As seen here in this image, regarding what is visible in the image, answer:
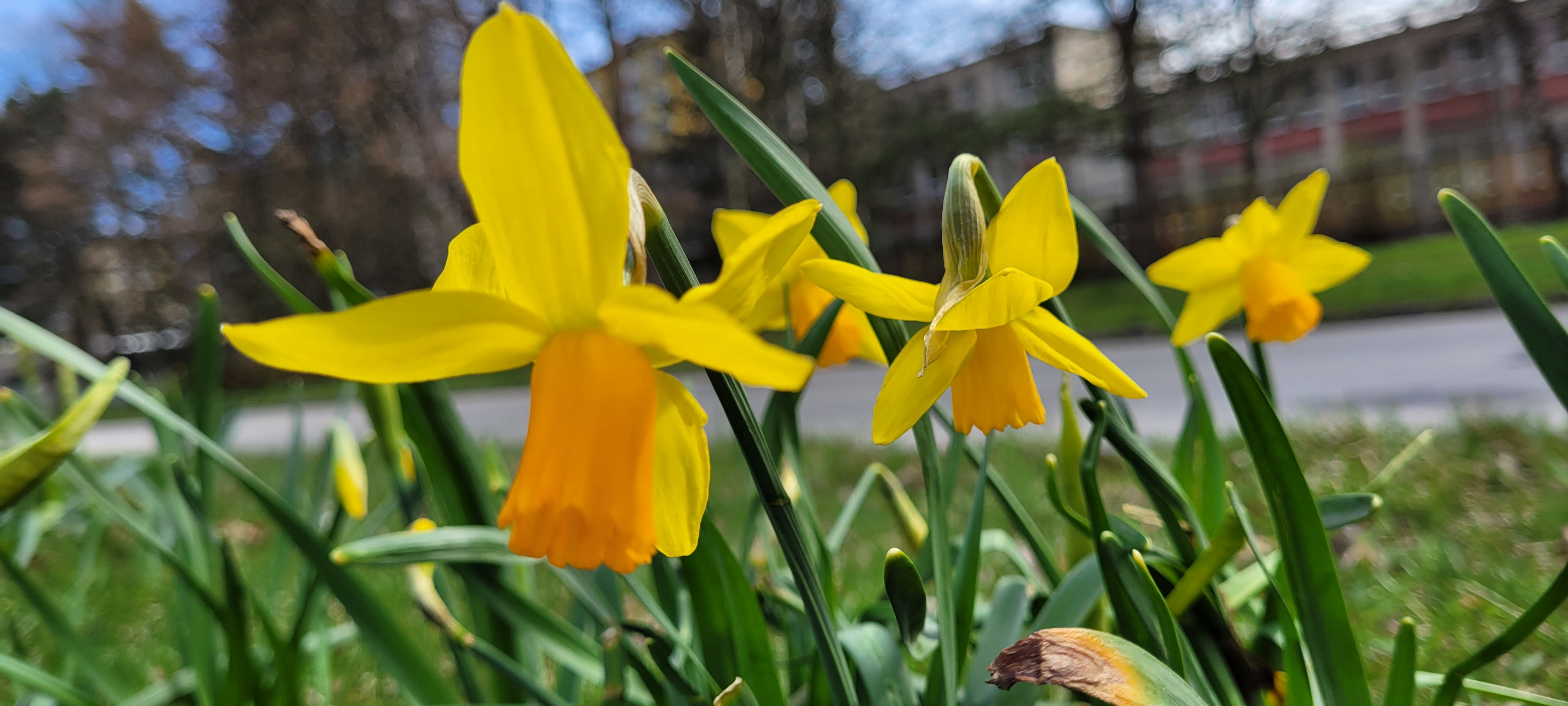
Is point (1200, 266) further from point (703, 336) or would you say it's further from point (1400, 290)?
point (1400, 290)

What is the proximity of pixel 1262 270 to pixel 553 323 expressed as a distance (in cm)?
88

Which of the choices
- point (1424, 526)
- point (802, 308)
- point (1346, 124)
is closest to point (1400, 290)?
point (1424, 526)

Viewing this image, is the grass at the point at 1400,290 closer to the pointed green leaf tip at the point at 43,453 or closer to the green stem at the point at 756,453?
the green stem at the point at 756,453

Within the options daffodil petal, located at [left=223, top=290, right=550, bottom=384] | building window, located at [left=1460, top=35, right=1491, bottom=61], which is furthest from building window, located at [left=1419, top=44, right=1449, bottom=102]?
daffodil petal, located at [left=223, top=290, right=550, bottom=384]

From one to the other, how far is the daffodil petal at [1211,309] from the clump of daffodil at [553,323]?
768mm

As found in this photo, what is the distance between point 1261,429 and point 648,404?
425mm

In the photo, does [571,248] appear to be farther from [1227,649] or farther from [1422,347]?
[1422,347]

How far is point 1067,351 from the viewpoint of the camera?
0.51 m

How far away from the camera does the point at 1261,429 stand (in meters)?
0.55

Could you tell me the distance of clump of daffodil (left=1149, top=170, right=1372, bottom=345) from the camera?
0.92m

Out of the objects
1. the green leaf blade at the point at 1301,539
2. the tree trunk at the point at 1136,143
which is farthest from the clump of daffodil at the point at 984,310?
the tree trunk at the point at 1136,143

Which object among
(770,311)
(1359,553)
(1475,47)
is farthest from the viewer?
(1475,47)

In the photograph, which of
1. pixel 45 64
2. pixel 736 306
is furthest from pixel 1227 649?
pixel 45 64

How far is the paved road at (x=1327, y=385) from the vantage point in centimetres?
334
